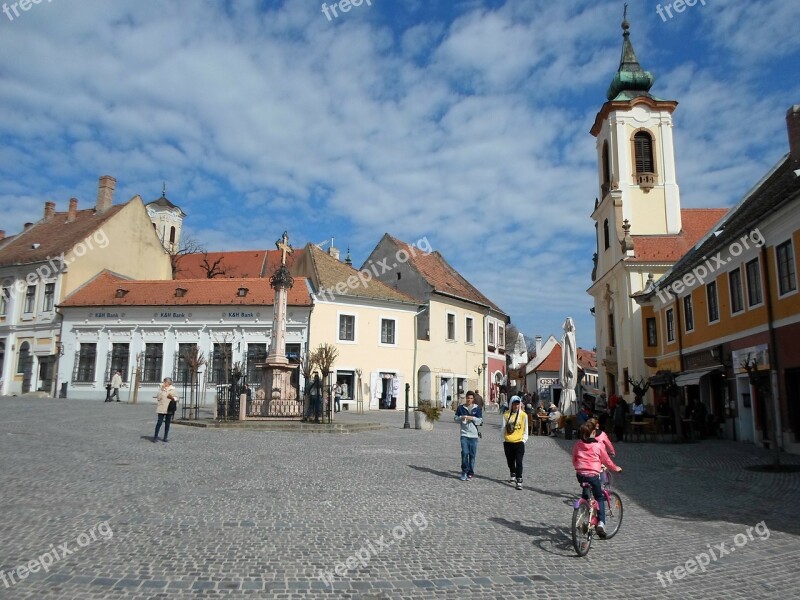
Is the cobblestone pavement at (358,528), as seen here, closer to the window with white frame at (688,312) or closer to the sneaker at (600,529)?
the sneaker at (600,529)

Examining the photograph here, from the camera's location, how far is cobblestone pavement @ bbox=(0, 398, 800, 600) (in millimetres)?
5625

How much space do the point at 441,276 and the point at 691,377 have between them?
25.7m

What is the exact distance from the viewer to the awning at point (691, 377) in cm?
2130

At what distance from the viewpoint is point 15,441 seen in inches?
566

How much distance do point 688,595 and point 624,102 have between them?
1484 inches

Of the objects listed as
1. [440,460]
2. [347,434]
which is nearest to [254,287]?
[347,434]

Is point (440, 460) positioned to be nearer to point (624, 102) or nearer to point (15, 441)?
point (15, 441)

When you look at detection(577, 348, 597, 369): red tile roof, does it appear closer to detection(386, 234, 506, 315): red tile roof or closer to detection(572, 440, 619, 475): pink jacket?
detection(386, 234, 506, 315): red tile roof

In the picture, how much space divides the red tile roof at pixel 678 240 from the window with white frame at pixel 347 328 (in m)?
16.1

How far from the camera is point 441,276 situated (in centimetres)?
4647

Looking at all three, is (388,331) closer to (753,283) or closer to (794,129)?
(753,283)

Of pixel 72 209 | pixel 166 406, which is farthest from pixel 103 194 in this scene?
pixel 166 406

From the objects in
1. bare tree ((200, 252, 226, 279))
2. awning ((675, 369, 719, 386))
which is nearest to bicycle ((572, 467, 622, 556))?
awning ((675, 369, 719, 386))

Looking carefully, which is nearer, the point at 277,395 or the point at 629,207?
the point at 277,395
